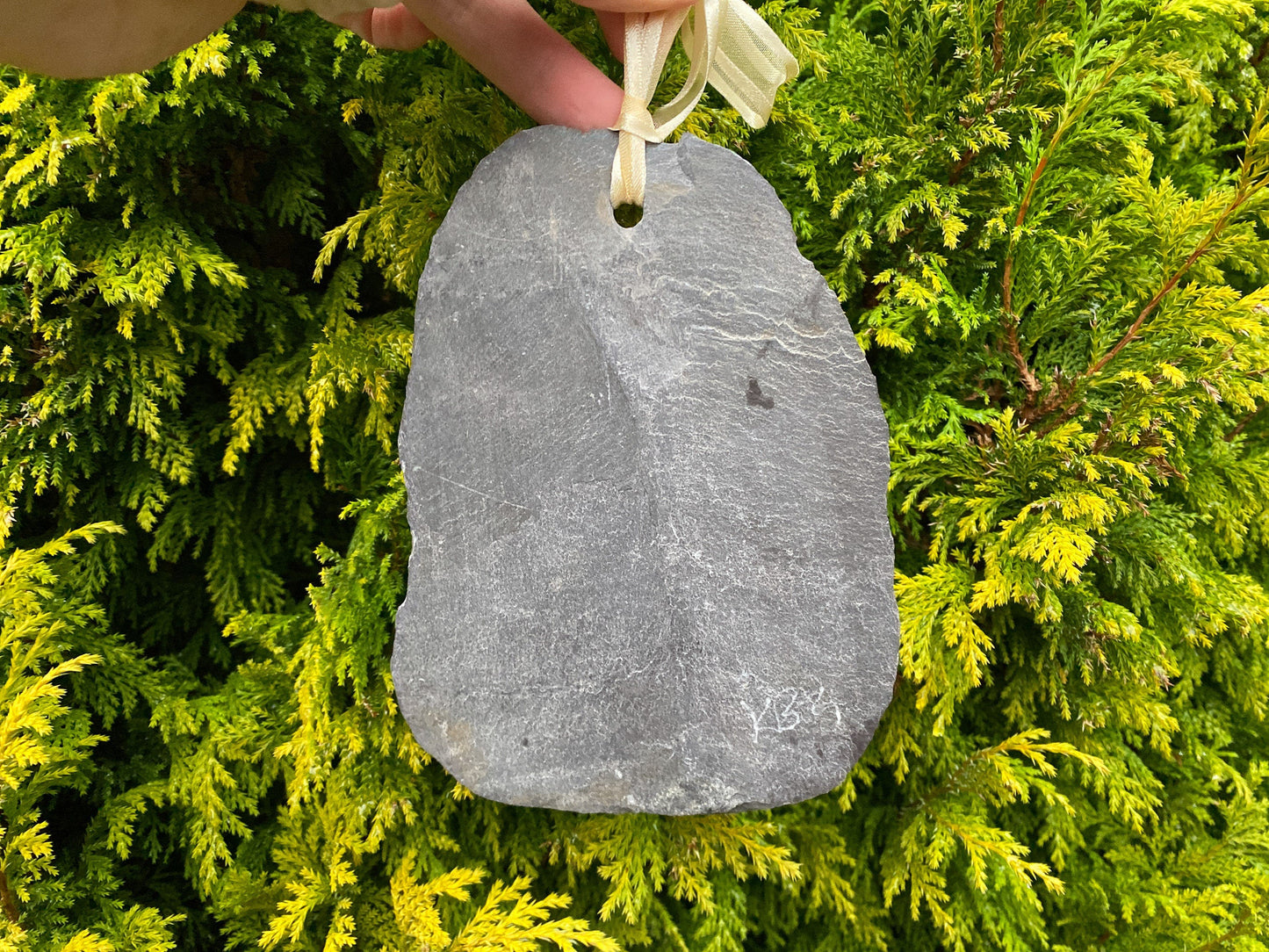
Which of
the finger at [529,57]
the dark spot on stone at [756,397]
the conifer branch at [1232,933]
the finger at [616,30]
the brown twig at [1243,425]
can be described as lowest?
the conifer branch at [1232,933]

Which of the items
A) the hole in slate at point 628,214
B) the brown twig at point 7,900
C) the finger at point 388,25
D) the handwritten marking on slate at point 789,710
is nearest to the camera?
the handwritten marking on slate at point 789,710

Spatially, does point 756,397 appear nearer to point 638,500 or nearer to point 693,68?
point 638,500

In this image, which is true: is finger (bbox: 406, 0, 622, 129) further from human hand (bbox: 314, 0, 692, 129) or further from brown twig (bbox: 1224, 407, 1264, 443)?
brown twig (bbox: 1224, 407, 1264, 443)

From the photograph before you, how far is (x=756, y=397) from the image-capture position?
3.34 feet

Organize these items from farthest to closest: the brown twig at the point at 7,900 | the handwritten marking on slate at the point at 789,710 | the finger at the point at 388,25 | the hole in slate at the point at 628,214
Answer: the brown twig at the point at 7,900
the finger at the point at 388,25
the hole in slate at the point at 628,214
the handwritten marking on slate at the point at 789,710

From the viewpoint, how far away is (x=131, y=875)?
1617 mm

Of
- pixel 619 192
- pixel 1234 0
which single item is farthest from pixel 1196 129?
pixel 619 192

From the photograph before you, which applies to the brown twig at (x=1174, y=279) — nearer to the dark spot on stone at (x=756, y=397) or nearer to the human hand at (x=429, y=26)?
the dark spot on stone at (x=756, y=397)

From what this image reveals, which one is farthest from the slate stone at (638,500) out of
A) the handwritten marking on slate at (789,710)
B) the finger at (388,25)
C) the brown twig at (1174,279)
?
the brown twig at (1174,279)

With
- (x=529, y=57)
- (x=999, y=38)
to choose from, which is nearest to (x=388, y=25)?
(x=529, y=57)

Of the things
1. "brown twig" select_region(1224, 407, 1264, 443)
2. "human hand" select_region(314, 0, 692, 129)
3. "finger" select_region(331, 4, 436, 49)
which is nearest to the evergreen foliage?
"brown twig" select_region(1224, 407, 1264, 443)

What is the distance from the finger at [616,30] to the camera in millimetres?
1073

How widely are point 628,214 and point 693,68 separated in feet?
0.71

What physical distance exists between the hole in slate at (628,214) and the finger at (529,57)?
0.12 meters
